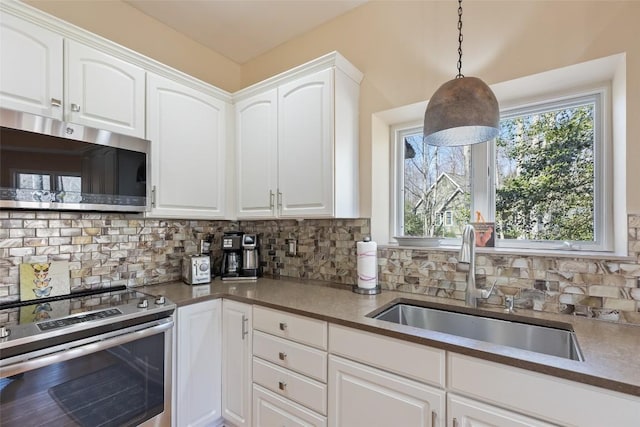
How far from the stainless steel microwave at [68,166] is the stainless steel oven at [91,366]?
52 centimetres

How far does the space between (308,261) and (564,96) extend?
177 centimetres

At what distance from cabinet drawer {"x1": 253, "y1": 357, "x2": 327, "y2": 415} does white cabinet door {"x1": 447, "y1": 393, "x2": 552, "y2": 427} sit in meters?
0.56

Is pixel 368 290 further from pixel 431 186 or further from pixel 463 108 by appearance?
pixel 463 108

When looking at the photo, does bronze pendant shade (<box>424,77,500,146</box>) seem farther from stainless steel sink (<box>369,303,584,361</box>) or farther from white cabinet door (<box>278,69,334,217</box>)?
stainless steel sink (<box>369,303,584,361</box>)

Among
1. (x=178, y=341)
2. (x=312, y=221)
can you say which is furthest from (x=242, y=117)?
(x=178, y=341)

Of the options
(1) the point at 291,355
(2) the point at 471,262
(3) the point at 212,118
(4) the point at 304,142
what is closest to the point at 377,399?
(1) the point at 291,355

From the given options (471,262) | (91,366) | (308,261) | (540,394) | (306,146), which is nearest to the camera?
(540,394)

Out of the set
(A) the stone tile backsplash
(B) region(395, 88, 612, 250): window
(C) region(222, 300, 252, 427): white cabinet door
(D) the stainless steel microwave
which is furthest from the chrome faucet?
(D) the stainless steel microwave

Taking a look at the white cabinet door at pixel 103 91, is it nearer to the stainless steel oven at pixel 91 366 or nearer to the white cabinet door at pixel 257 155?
the white cabinet door at pixel 257 155

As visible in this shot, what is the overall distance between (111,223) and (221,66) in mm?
1582

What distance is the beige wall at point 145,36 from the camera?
1767mm

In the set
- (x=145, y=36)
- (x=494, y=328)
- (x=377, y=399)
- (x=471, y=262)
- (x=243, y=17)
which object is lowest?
(x=377, y=399)

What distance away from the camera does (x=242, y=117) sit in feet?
7.32

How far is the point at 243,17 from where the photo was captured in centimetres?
211
